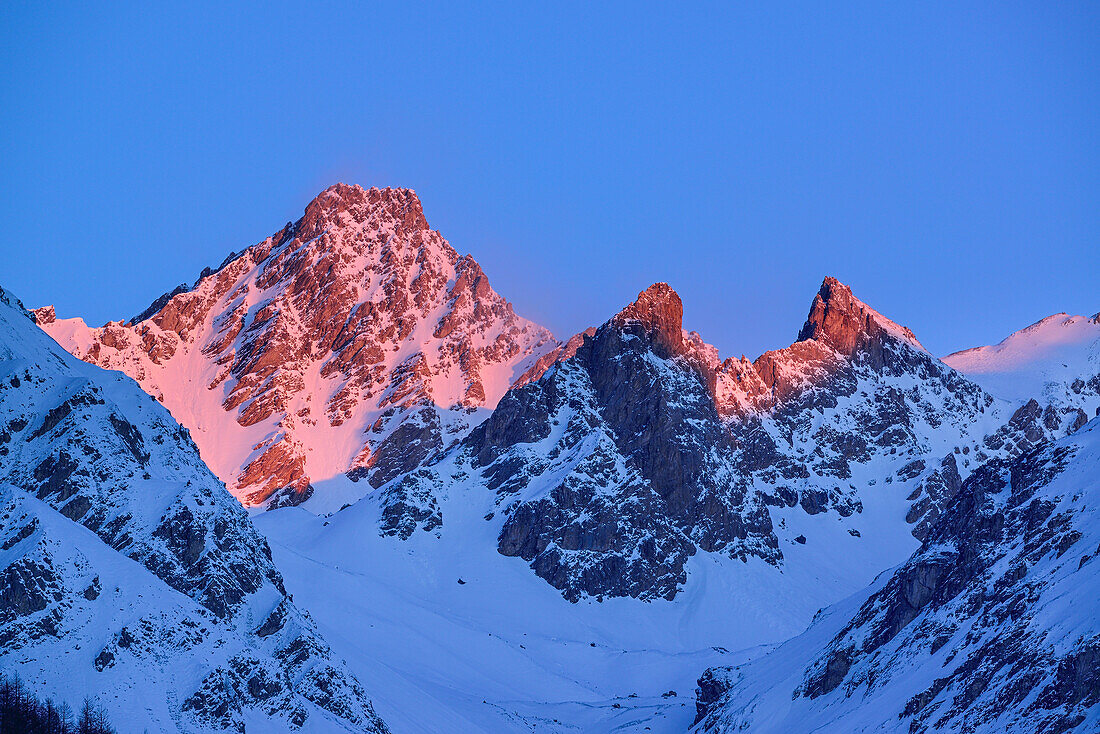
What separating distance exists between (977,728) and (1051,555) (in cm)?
2161

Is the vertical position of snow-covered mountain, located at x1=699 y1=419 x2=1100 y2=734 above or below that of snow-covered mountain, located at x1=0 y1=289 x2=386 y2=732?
below

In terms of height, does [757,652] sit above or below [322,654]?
above

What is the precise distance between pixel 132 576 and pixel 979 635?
70182 millimetres

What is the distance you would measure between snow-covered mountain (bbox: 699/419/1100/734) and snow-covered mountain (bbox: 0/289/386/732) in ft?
143

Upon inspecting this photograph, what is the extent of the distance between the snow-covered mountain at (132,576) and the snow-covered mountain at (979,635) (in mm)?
43528

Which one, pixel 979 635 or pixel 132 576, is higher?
pixel 132 576

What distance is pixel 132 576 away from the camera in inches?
4373

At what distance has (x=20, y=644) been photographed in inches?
3952

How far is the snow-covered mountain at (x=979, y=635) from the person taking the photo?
302 ft

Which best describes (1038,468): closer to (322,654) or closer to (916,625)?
(916,625)

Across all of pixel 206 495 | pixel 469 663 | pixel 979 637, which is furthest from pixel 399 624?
pixel 979 637

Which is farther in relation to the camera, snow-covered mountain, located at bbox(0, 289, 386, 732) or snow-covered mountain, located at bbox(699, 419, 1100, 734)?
snow-covered mountain, located at bbox(0, 289, 386, 732)

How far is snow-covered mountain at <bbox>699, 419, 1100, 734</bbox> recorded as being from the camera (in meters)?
92.1

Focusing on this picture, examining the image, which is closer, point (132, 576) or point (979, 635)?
point (979, 635)
